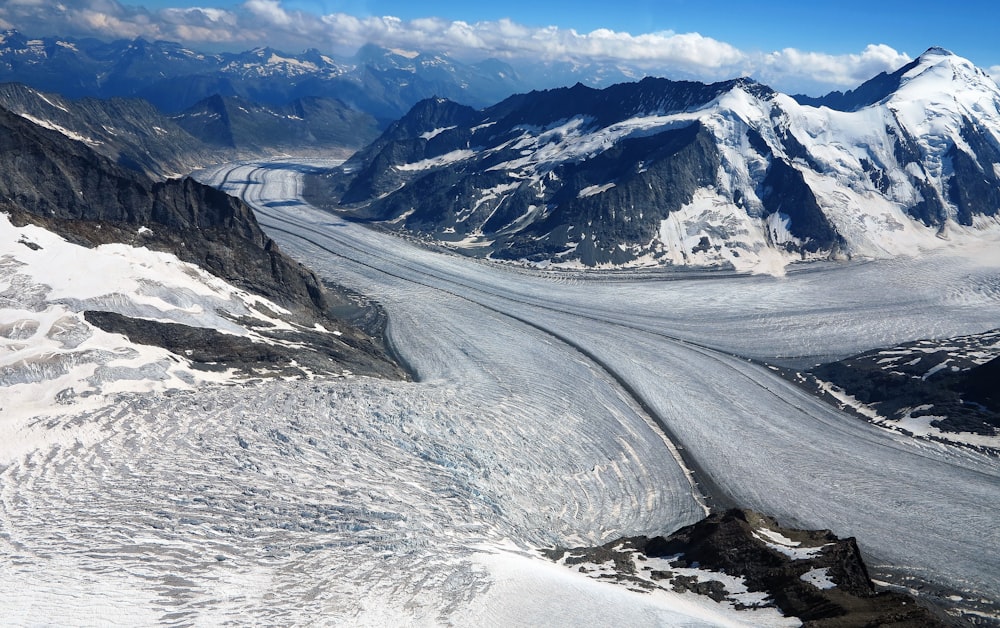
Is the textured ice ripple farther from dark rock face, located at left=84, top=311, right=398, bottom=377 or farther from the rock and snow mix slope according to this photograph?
dark rock face, located at left=84, top=311, right=398, bottom=377

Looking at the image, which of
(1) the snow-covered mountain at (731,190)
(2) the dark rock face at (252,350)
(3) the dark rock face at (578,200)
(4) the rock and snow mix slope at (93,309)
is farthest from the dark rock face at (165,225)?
(3) the dark rock face at (578,200)

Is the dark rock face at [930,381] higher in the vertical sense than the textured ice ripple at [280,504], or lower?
higher

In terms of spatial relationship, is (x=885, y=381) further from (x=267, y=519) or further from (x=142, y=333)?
(x=142, y=333)

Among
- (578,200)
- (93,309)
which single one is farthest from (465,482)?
(578,200)

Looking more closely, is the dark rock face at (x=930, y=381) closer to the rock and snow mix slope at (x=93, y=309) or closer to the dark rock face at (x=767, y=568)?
the dark rock face at (x=767, y=568)

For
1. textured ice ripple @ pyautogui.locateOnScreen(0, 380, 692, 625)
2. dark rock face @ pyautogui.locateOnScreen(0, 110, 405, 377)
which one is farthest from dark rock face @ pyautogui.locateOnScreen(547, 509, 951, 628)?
dark rock face @ pyautogui.locateOnScreen(0, 110, 405, 377)

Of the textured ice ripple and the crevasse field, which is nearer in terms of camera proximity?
the textured ice ripple
